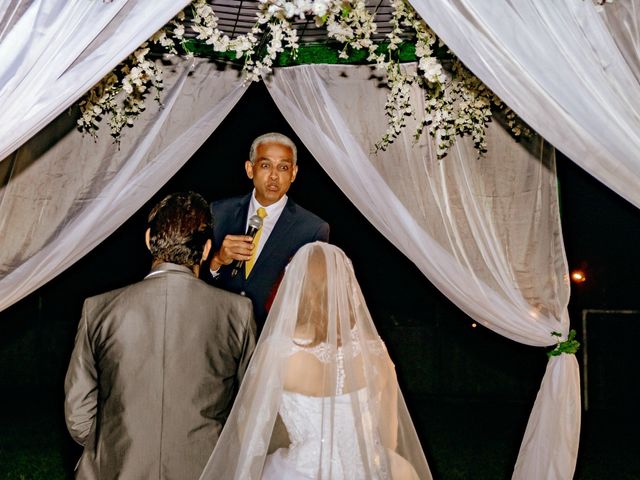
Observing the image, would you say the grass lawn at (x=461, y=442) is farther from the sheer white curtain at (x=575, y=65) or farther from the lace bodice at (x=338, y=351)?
the sheer white curtain at (x=575, y=65)

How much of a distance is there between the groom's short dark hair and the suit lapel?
1.56 meters

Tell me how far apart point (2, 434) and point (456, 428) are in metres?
4.56

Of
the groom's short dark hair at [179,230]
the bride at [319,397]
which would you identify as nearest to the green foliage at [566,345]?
the bride at [319,397]

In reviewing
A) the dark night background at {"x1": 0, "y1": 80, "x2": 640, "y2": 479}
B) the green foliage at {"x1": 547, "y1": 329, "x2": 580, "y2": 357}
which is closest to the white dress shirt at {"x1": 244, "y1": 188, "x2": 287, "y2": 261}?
the green foliage at {"x1": 547, "y1": 329, "x2": 580, "y2": 357}

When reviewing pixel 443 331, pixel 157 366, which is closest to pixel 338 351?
pixel 157 366

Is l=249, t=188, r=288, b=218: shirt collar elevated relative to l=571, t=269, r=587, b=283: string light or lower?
elevated

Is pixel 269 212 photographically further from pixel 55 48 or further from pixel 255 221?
pixel 55 48

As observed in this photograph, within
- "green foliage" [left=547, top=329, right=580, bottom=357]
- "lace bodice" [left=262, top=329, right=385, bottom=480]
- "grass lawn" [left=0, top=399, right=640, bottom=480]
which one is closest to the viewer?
"lace bodice" [left=262, top=329, right=385, bottom=480]

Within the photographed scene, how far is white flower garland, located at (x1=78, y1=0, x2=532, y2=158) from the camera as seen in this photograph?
3.30 meters

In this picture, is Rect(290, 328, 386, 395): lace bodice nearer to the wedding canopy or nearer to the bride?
the bride

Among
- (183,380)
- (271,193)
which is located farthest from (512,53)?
(271,193)

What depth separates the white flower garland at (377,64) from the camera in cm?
330

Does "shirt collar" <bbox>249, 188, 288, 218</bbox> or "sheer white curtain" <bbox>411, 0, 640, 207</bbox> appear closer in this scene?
"sheer white curtain" <bbox>411, 0, 640, 207</bbox>

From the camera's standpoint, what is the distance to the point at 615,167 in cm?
229
